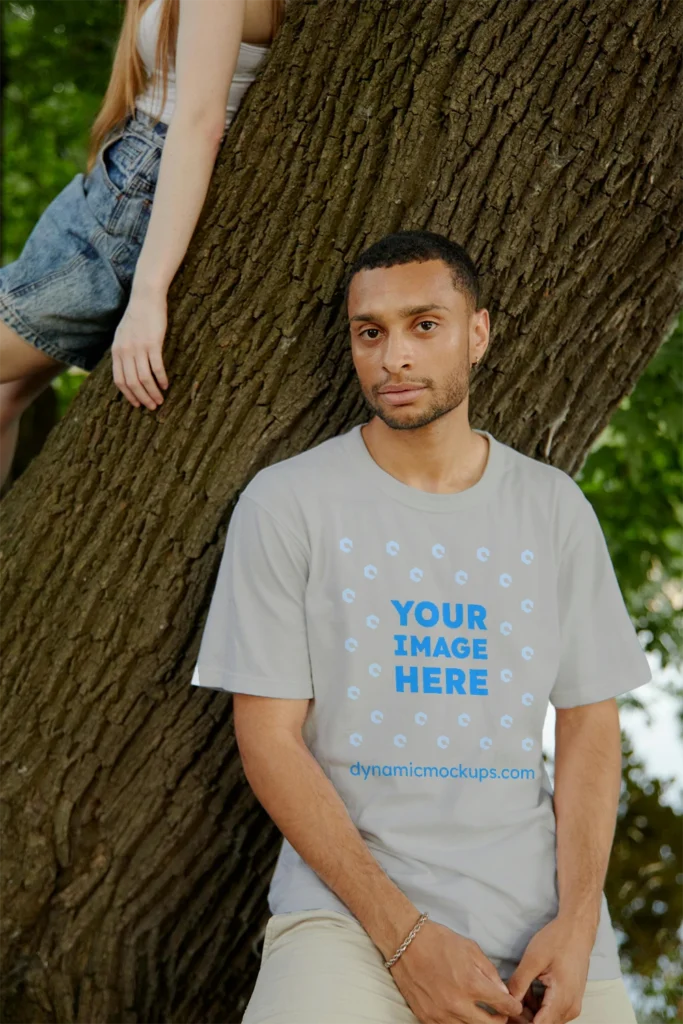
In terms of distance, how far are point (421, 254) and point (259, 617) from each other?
936 mm

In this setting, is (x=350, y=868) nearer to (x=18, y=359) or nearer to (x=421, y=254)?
(x=421, y=254)

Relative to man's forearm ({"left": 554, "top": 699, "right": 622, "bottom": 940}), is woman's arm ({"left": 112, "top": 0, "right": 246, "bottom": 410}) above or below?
above

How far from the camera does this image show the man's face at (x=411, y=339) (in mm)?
2529

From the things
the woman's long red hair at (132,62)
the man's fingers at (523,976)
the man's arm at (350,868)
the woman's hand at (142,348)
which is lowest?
the man's fingers at (523,976)

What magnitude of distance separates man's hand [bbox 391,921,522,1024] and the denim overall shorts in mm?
1778

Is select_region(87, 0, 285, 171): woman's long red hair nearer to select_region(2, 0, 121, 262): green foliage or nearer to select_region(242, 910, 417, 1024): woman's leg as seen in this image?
select_region(242, 910, 417, 1024): woman's leg

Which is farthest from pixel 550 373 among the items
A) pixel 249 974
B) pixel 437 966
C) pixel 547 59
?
pixel 249 974

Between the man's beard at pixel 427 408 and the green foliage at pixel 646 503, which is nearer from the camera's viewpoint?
the man's beard at pixel 427 408

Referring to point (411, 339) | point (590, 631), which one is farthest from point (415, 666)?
point (411, 339)

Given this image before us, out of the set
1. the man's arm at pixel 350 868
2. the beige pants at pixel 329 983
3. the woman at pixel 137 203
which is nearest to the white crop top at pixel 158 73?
the woman at pixel 137 203

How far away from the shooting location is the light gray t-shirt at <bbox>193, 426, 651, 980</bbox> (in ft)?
7.80

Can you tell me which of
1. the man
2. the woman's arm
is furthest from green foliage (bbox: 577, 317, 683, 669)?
the woman's arm

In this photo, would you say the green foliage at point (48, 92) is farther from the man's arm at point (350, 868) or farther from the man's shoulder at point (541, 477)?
the man's arm at point (350, 868)

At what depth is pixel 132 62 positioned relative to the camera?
9.24 ft
